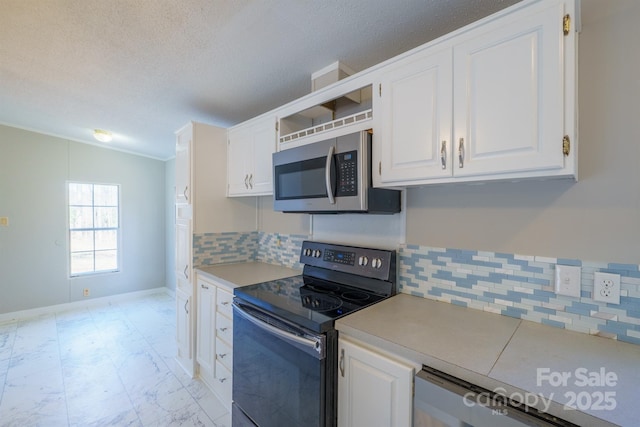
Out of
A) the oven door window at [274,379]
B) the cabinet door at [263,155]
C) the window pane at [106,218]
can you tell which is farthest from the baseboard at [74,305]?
the oven door window at [274,379]

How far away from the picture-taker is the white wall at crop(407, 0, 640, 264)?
1.04 meters

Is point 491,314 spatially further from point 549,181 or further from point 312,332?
point 312,332

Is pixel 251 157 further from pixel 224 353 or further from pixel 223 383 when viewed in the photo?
pixel 223 383

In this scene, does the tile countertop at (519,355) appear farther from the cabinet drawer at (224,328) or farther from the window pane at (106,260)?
the window pane at (106,260)

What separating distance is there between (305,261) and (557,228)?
4.79ft

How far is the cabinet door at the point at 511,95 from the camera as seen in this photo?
963mm

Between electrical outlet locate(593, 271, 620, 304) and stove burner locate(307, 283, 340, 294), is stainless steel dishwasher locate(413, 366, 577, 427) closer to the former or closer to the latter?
electrical outlet locate(593, 271, 620, 304)

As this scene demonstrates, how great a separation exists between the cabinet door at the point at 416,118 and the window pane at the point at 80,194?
4.81 metres

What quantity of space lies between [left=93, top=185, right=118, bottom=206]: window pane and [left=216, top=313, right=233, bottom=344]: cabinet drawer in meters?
3.68

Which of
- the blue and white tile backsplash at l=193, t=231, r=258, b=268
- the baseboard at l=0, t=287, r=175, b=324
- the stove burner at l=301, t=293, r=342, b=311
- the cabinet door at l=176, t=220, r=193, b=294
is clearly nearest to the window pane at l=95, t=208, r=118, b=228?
the baseboard at l=0, t=287, r=175, b=324

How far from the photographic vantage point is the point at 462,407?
2.76 ft

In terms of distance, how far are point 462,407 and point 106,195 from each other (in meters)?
5.37

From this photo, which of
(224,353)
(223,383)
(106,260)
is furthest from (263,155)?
(106,260)

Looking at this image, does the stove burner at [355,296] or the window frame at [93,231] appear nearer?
the stove burner at [355,296]
